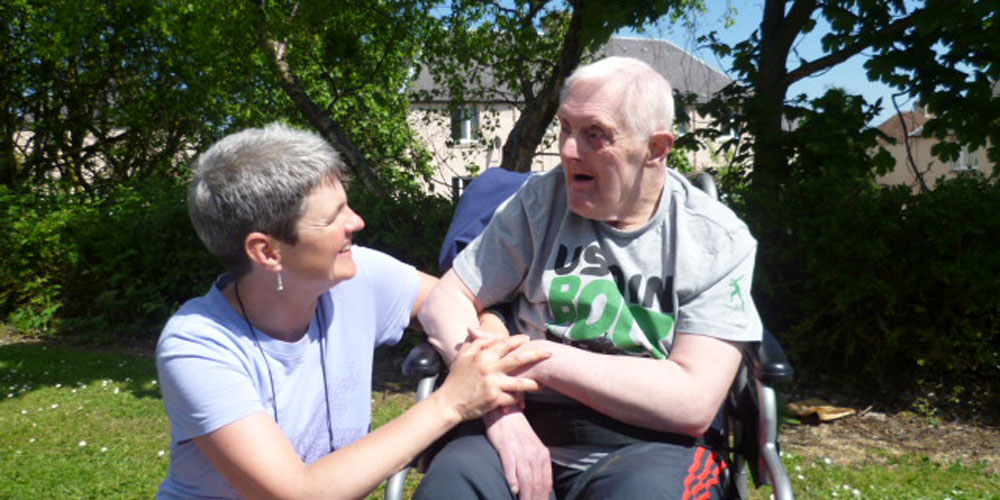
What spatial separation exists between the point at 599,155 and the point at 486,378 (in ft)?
2.34

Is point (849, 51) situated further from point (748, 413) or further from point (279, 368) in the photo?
point (279, 368)

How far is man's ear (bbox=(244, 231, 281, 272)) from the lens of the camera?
1907mm

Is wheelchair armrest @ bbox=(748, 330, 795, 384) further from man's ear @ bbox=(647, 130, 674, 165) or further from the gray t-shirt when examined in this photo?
man's ear @ bbox=(647, 130, 674, 165)

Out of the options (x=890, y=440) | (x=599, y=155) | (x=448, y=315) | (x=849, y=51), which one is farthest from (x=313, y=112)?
(x=599, y=155)

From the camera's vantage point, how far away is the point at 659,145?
2322mm

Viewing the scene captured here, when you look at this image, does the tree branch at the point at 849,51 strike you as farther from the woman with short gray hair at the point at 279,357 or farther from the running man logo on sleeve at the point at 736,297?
the woman with short gray hair at the point at 279,357

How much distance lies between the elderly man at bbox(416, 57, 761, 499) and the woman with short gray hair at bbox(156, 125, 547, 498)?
0.18m

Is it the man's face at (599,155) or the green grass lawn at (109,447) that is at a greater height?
the man's face at (599,155)

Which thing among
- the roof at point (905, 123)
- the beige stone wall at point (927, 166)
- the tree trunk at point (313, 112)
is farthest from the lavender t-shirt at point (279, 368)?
the tree trunk at point (313, 112)

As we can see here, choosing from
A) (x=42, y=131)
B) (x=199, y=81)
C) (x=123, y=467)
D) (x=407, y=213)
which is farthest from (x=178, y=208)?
(x=42, y=131)

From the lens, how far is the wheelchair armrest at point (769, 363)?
212 centimetres

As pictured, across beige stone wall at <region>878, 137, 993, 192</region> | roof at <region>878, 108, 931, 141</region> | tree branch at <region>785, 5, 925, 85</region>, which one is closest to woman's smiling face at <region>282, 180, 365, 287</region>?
beige stone wall at <region>878, 137, 993, 192</region>

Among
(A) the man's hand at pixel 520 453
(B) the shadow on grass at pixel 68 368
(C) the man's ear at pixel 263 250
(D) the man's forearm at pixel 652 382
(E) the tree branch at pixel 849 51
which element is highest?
(E) the tree branch at pixel 849 51

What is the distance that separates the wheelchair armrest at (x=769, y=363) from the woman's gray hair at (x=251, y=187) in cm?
122
